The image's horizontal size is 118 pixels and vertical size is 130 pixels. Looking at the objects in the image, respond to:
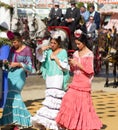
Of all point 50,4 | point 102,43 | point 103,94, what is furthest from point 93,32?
point 50,4

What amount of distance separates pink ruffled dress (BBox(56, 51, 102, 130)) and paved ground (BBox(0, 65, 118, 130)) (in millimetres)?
1208

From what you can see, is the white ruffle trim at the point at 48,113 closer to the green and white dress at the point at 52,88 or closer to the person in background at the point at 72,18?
the green and white dress at the point at 52,88

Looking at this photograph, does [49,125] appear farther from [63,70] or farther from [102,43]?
[102,43]

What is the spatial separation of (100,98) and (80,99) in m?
4.53

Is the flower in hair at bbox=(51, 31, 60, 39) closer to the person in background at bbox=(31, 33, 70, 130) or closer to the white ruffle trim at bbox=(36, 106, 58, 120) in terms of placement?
the person in background at bbox=(31, 33, 70, 130)

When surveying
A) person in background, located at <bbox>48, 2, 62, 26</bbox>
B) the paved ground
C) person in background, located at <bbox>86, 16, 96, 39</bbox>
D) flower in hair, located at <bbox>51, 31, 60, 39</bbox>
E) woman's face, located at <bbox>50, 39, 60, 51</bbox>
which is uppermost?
person in background, located at <bbox>48, 2, 62, 26</bbox>

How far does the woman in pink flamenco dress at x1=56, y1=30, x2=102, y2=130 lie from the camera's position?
750 cm

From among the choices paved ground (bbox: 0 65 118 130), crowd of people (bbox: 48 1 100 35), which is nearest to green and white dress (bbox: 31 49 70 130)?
paved ground (bbox: 0 65 118 130)

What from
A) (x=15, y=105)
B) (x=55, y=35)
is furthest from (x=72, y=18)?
(x=55, y=35)

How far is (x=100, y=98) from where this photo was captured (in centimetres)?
1206

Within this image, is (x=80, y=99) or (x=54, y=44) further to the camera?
(x=54, y=44)

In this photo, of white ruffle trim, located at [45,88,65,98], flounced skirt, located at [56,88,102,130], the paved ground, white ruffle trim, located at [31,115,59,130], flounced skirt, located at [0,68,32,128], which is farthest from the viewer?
the paved ground

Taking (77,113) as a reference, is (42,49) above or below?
above

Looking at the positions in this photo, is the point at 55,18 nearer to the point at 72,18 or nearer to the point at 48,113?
the point at 72,18
